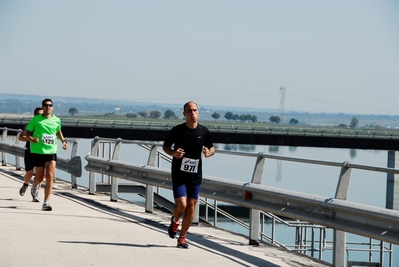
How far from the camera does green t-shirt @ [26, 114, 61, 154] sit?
15664 millimetres

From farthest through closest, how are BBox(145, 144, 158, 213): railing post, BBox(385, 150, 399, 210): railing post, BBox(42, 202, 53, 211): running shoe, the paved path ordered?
BBox(385, 150, 399, 210): railing post, BBox(145, 144, 158, 213): railing post, BBox(42, 202, 53, 211): running shoe, the paved path

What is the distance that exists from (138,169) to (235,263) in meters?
5.50

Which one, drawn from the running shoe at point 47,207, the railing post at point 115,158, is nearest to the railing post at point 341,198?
the running shoe at point 47,207

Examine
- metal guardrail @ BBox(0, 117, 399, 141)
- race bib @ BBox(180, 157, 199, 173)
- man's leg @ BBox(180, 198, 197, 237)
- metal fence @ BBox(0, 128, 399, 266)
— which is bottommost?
metal guardrail @ BBox(0, 117, 399, 141)

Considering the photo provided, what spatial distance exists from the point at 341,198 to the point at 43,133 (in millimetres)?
6868

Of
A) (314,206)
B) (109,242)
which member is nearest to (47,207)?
(109,242)

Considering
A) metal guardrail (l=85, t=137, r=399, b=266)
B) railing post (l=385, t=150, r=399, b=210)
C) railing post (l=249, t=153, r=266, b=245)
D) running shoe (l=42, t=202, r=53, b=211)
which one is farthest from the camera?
railing post (l=385, t=150, r=399, b=210)

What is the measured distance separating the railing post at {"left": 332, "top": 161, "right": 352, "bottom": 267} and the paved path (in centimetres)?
71

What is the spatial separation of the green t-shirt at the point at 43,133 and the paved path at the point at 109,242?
102 cm

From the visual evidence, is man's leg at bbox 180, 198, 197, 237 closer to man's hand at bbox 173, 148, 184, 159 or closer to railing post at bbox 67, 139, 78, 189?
man's hand at bbox 173, 148, 184, 159

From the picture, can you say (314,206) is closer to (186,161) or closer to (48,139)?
(186,161)

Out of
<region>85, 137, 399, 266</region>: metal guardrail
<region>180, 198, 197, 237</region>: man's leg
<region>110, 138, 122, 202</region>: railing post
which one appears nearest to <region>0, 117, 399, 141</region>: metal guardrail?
<region>110, 138, 122, 202</region>: railing post

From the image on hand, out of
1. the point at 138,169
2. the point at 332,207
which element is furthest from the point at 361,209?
the point at 138,169

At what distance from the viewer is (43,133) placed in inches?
618
